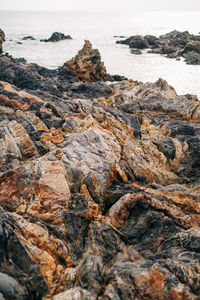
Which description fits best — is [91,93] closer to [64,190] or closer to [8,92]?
→ [8,92]

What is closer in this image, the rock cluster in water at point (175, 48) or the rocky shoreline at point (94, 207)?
the rocky shoreline at point (94, 207)

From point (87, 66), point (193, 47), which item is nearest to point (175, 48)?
point (193, 47)

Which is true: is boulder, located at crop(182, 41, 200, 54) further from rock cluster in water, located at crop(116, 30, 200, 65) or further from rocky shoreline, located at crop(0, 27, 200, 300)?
rocky shoreline, located at crop(0, 27, 200, 300)

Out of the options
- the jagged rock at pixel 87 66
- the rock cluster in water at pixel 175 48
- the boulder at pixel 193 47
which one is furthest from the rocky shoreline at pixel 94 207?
the boulder at pixel 193 47

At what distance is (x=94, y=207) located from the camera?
32.8ft

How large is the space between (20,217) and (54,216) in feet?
Answer: 4.05

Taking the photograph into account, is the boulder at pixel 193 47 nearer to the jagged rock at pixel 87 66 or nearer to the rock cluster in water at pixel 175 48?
the rock cluster in water at pixel 175 48

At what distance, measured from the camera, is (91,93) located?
31.5m

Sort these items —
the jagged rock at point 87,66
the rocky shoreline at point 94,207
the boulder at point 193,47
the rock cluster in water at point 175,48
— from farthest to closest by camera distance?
the boulder at point 193,47 < the rock cluster in water at point 175,48 < the jagged rock at point 87,66 < the rocky shoreline at point 94,207

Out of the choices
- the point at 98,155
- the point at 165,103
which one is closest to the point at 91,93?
the point at 165,103

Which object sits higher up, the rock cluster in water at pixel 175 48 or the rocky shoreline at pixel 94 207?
the rock cluster in water at pixel 175 48

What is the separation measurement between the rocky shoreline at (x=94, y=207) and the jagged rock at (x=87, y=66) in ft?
83.3

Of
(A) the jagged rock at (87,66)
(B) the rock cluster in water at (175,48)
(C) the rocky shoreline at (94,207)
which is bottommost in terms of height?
(C) the rocky shoreline at (94,207)

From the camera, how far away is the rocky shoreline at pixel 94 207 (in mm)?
6578
